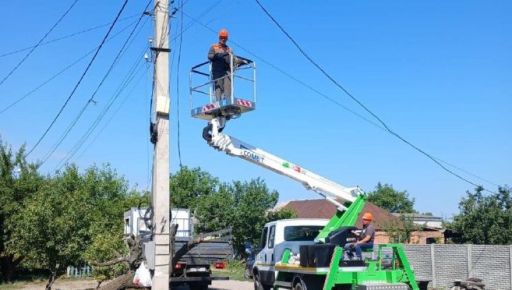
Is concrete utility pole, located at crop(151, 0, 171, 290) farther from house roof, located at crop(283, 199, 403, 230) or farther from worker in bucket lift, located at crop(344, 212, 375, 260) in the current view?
house roof, located at crop(283, 199, 403, 230)

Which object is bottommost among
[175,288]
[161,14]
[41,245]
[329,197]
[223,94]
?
[175,288]

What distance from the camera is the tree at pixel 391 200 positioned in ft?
329

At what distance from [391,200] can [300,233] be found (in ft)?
286

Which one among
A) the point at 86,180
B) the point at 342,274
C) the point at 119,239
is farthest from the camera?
the point at 86,180

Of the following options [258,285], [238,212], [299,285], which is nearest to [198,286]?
[258,285]

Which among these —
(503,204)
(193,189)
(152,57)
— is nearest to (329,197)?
(152,57)

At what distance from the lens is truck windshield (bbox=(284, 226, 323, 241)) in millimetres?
16250

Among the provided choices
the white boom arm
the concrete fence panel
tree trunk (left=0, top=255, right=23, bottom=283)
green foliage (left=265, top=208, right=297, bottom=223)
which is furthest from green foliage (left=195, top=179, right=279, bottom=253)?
the white boom arm

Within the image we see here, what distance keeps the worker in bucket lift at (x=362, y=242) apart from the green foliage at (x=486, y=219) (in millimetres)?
21100

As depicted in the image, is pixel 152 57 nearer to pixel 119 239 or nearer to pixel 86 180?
pixel 119 239

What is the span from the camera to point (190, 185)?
57.5 m

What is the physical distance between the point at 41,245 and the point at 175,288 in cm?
525

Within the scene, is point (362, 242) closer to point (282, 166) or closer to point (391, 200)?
point (282, 166)

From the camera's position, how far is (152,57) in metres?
12.3
